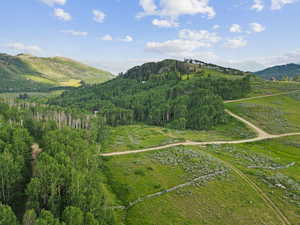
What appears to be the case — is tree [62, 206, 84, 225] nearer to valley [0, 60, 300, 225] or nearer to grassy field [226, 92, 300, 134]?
valley [0, 60, 300, 225]

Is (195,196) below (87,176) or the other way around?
below

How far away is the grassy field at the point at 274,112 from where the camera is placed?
9755 centimetres

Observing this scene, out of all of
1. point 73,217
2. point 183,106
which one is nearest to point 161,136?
point 183,106

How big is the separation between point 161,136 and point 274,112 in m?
75.0

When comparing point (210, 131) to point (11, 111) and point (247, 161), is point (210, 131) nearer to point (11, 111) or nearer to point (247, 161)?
point (247, 161)

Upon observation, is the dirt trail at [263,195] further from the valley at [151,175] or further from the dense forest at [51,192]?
the dense forest at [51,192]

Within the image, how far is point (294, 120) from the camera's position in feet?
341

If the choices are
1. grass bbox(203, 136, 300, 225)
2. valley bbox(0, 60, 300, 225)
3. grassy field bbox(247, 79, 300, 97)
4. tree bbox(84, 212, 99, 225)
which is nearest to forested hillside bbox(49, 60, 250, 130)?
grassy field bbox(247, 79, 300, 97)

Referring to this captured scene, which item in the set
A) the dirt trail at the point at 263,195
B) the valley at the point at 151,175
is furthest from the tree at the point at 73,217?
the dirt trail at the point at 263,195

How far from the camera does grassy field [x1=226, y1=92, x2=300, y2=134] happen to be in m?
97.6

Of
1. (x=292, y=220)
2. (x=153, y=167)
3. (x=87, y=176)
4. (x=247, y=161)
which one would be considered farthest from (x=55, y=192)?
(x=247, y=161)

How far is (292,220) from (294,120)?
85458 millimetres

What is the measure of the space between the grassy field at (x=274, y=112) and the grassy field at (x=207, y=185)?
86.5 ft

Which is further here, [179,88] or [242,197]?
[179,88]
